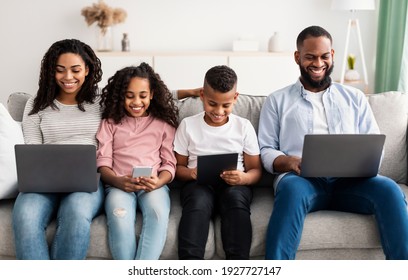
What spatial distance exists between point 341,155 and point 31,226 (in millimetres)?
1118

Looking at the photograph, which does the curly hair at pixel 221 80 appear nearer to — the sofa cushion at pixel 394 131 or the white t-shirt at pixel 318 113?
the white t-shirt at pixel 318 113

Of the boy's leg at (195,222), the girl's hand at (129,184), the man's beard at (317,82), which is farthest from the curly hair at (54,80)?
the man's beard at (317,82)

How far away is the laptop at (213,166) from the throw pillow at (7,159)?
717 millimetres

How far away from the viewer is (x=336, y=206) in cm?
221

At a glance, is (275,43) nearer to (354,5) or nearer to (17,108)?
(354,5)

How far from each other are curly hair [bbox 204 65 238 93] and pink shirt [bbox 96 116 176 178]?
29 centimetres

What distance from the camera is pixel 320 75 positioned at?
2.41 m

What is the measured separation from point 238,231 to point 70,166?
64 centimetres

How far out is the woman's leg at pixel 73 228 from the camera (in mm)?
1970

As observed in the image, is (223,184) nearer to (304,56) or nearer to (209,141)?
(209,141)

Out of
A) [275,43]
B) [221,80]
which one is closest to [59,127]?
[221,80]

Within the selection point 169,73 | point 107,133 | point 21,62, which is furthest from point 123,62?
point 107,133

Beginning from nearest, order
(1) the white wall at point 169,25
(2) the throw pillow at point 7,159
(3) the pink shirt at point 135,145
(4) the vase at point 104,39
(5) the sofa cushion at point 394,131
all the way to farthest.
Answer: (2) the throw pillow at point 7,159
(3) the pink shirt at point 135,145
(5) the sofa cushion at point 394,131
(4) the vase at point 104,39
(1) the white wall at point 169,25
